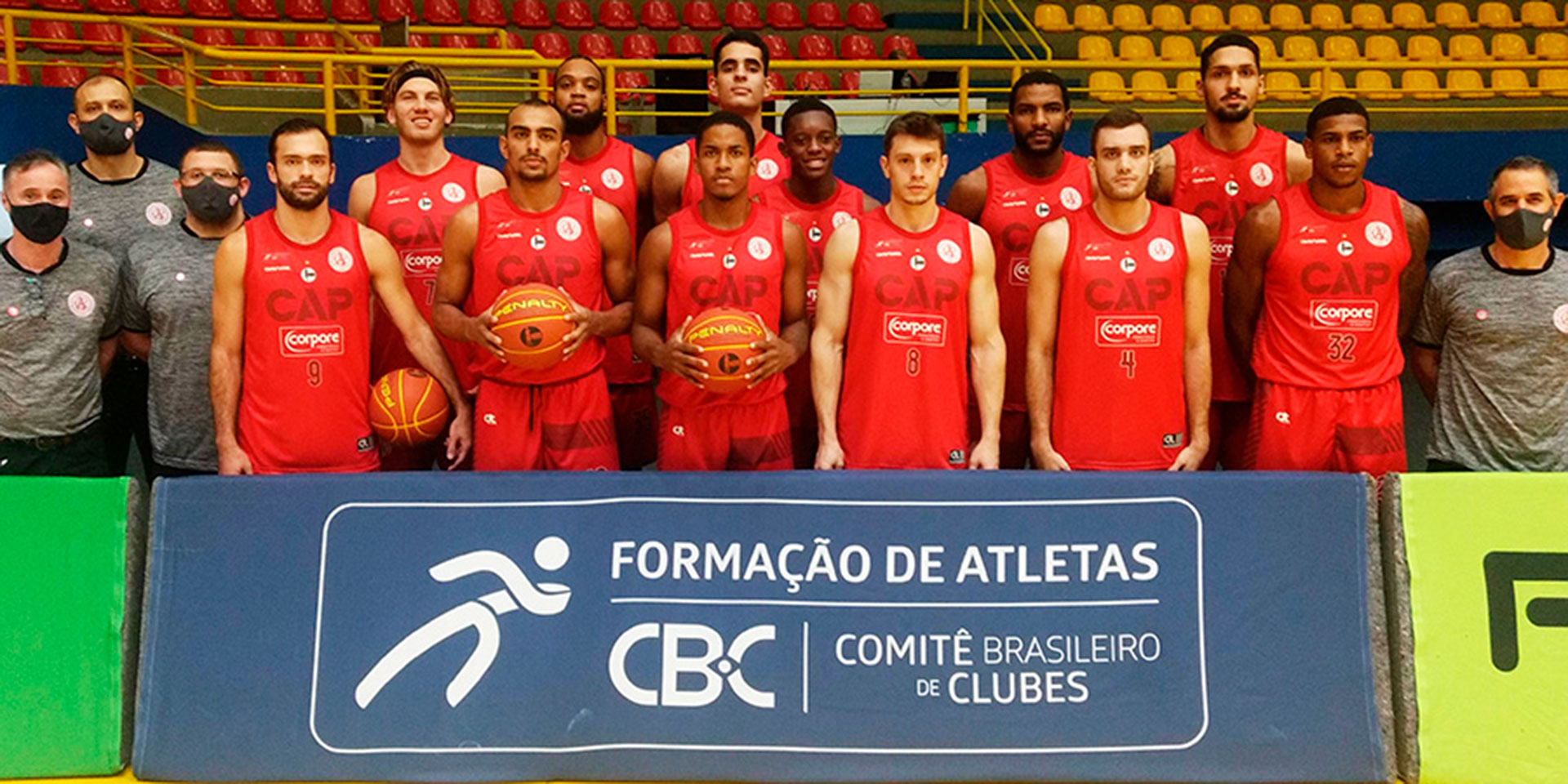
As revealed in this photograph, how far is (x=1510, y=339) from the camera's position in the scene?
17.3 feet

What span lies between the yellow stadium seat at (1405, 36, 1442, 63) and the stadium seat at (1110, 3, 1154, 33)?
9.24ft

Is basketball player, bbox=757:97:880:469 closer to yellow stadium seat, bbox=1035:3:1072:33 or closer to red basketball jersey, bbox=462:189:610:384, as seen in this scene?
red basketball jersey, bbox=462:189:610:384

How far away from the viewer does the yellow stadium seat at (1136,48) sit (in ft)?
48.6

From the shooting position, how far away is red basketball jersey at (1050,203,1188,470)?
5.28 metres

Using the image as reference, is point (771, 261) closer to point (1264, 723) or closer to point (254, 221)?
point (254, 221)

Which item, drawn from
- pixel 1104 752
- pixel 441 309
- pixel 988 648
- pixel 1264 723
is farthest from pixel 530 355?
pixel 1264 723

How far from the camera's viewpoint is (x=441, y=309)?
5.37m

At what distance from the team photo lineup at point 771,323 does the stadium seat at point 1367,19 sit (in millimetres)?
11121

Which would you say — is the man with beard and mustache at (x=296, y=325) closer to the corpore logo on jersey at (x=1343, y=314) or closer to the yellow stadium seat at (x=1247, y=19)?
the corpore logo on jersey at (x=1343, y=314)

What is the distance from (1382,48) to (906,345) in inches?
477

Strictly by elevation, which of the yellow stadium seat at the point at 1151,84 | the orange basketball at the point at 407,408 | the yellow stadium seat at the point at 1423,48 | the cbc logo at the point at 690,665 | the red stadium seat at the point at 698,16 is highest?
the red stadium seat at the point at 698,16

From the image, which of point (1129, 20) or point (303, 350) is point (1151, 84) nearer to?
point (1129, 20)

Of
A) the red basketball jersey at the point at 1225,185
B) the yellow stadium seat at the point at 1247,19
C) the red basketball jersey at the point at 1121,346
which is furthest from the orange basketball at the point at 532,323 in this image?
the yellow stadium seat at the point at 1247,19

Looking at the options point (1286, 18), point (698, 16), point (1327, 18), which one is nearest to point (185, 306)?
point (698, 16)
